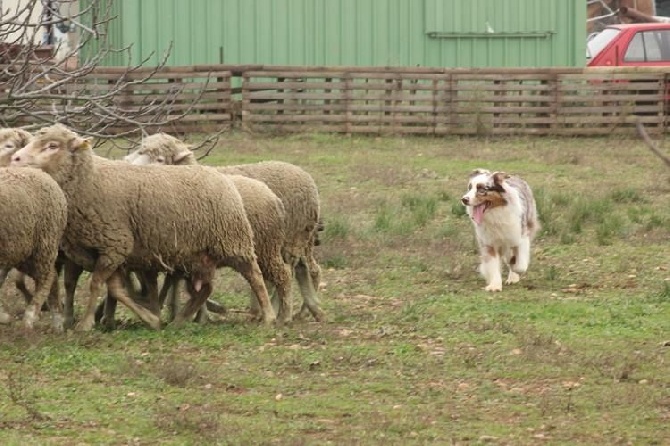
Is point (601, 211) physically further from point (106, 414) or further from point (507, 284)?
point (106, 414)

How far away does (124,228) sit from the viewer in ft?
33.6

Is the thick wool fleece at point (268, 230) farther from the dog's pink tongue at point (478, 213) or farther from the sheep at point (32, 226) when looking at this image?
the dog's pink tongue at point (478, 213)

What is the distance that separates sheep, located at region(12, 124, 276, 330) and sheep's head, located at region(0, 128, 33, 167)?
37 centimetres

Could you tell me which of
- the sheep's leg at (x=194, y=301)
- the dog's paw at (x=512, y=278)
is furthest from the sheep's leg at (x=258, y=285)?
the dog's paw at (x=512, y=278)

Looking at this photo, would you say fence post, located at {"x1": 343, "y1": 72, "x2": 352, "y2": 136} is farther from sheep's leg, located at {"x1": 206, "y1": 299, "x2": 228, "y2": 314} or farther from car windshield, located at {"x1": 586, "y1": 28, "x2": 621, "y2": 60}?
sheep's leg, located at {"x1": 206, "y1": 299, "x2": 228, "y2": 314}

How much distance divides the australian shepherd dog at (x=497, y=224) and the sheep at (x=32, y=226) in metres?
3.91

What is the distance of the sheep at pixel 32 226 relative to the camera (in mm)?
9742

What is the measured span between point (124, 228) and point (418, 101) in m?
15.1

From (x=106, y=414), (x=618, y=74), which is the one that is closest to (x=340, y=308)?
(x=106, y=414)

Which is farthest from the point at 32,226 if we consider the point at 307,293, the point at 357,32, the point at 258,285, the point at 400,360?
the point at 357,32

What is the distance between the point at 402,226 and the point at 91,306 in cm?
586

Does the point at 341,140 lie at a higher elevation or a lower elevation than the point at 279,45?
lower

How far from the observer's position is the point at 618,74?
83.0 feet

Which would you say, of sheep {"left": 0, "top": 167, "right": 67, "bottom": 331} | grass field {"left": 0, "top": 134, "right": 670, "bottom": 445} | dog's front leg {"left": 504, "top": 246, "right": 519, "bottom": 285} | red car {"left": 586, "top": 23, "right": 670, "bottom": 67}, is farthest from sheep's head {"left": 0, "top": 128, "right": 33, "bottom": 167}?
red car {"left": 586, "top": 23, "right": 670, "bottom": 67}
